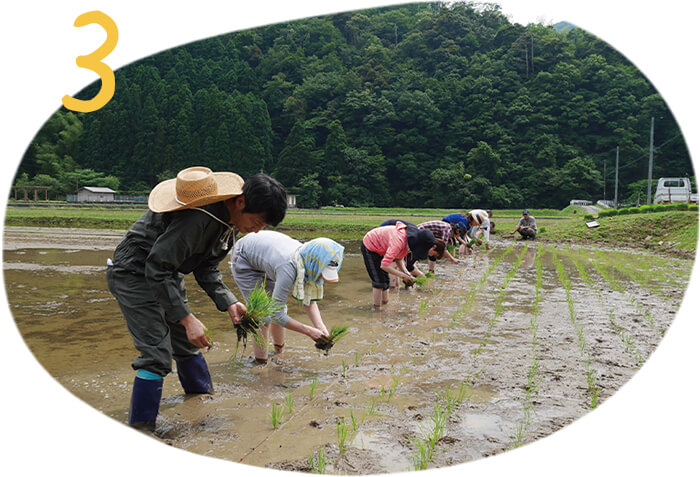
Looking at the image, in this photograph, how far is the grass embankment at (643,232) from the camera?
12.2m

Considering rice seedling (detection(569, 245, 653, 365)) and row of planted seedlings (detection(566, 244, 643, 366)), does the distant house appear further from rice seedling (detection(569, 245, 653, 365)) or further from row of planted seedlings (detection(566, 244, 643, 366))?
rice seedling (detection(569, 245, 653, 365))

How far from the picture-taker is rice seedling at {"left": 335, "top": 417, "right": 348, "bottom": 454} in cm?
218

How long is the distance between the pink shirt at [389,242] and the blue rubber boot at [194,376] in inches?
109

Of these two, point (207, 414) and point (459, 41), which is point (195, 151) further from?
point (207, 414)

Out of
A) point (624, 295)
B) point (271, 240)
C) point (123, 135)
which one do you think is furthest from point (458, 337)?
point (123, 135)

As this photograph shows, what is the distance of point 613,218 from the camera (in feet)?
55.1

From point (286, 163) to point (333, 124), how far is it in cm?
604

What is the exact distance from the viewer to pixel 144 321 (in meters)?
2.36

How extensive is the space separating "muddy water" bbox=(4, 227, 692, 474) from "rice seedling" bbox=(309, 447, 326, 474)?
1.5 inches

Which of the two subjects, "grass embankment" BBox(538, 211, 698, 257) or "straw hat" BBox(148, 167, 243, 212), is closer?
"straw hat" BBox(148, 167, 243, 212)

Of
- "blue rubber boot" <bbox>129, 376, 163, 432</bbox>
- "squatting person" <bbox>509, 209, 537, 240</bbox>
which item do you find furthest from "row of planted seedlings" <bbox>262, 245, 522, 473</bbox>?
"squatting person" <bbox>509, 209, 537, 240</bbox>

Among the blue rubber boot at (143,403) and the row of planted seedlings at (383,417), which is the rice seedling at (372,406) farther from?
the blue rubber boot at (143,403)

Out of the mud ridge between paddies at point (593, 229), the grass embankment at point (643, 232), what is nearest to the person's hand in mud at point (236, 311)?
the mud ridge between paddies at point (593, 229)

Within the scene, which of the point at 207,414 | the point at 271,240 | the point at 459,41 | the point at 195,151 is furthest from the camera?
the point at 459,41
